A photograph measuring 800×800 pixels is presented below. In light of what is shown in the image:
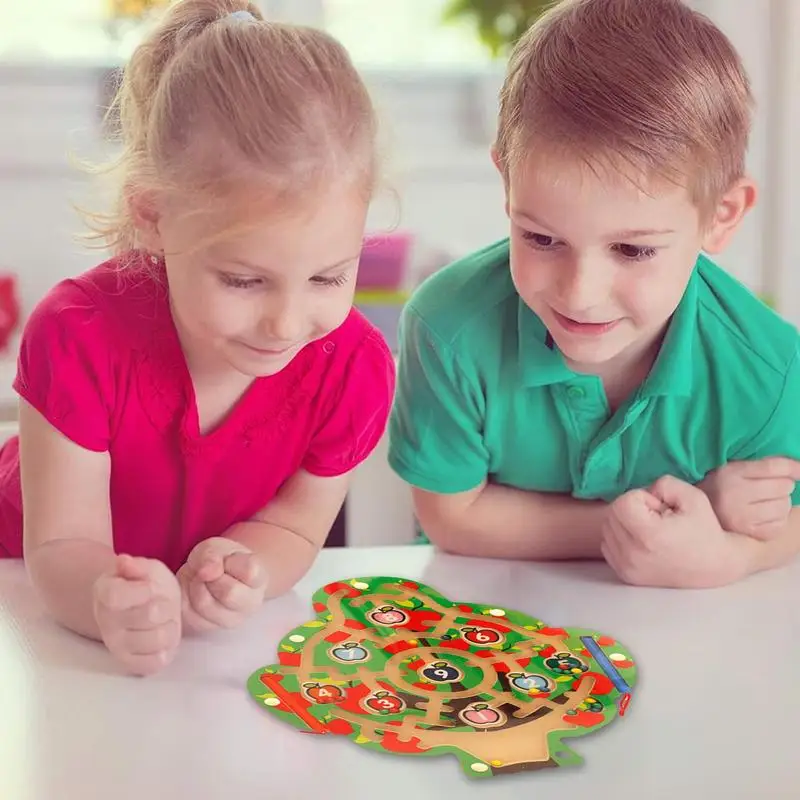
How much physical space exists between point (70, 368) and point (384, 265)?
0.88m

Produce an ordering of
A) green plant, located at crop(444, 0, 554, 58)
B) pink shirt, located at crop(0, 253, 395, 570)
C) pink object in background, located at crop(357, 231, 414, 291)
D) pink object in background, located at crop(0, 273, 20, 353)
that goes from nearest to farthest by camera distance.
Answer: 1. pink shirt, located at crop(0, 253, 395, 570)
2. pink object in background, located at crop(357, 231, 414, 291)
3. pink object in background, located at crop(0, 273, 20, 353)
4. green plant, located at crop(444, 0, 554, 58)

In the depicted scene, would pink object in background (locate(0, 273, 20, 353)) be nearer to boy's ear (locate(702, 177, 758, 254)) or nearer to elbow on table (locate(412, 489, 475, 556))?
elbow on table (locate(412, 489, 475, 556))

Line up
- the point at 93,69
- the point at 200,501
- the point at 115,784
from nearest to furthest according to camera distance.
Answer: the point at 115,784 < the point at 200,501 < the point at 93,69

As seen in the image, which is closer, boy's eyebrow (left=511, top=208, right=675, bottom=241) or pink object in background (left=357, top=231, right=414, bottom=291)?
boy's eyebrow (left=511, top=208, right=675, bottom=241)

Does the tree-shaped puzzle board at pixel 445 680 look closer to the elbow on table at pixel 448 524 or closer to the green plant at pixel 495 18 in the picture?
the elbow on table at pixel 448 524

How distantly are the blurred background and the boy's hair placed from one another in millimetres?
846

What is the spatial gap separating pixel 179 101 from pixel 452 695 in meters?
0.41

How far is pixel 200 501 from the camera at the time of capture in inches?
38.2

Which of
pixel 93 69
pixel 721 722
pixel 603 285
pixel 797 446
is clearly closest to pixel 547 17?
pixel 603 285

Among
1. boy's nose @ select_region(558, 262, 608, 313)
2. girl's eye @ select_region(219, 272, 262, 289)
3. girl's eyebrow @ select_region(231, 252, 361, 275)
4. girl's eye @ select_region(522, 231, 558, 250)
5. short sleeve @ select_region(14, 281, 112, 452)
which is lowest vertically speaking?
short sleeve @ select_region(14, 281, 112, 452)

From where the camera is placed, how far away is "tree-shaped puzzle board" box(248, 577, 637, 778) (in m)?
0.71

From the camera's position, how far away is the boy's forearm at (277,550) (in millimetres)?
891

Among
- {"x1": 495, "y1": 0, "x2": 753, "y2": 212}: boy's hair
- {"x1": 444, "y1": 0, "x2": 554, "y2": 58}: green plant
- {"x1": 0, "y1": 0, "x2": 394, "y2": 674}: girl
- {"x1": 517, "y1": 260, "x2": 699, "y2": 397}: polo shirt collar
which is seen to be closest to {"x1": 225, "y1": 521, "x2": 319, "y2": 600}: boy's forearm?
{"x1": 0, "y1": 0, "x2": 394, "y2": 674}: girl

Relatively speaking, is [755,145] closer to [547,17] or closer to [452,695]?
[547,17]
